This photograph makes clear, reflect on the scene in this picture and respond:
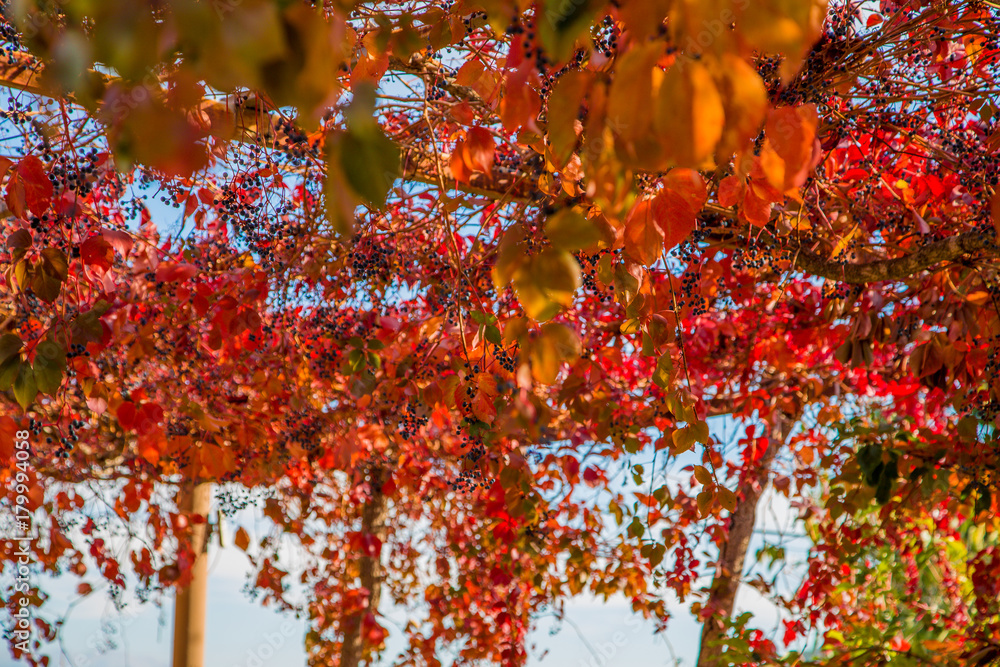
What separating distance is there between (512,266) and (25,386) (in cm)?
116

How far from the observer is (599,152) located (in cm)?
68

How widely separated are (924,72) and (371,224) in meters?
1.89

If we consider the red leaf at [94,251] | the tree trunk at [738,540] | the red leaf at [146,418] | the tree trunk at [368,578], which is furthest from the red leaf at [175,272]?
the tree trunk at [738,540]

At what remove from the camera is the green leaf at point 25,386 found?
1.39 m

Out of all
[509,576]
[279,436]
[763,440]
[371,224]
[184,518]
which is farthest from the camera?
[763,440]

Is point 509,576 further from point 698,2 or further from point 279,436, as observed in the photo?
point 698,2

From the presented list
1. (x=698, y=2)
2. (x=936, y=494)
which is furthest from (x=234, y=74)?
(x=936, y=494)

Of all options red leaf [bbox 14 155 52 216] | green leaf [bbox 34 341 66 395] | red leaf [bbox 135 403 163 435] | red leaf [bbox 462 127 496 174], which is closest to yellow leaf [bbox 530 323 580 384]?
red leaf [bbox 462 127 496 174]

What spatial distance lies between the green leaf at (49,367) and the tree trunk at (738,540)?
370 cm

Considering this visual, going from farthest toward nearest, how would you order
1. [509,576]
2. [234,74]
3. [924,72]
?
[509,576] < [924,72] < [234,74]

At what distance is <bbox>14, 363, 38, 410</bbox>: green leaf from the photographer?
139 cm

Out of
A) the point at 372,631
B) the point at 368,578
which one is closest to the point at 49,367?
the point at 372,631

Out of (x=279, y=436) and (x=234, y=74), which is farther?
(x=279, y=436)

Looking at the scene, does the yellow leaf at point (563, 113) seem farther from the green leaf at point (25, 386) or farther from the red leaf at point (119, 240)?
the red leaf at point (119, 240)
